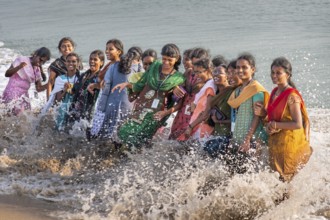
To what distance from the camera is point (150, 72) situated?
6.61 m

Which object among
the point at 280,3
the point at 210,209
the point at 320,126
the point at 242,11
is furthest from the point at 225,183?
the point at 280,3

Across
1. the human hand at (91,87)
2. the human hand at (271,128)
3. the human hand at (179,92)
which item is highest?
the human hand at (91,87)

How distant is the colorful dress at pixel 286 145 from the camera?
5.18 m

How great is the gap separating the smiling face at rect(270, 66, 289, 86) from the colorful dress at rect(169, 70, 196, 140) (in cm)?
136

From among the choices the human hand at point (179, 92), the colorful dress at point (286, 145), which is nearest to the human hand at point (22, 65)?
the human hand at point (179, 92)

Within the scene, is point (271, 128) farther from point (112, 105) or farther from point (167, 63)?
point (112, 105)

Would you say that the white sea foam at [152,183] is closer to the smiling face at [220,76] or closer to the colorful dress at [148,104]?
the colorful dress at [148,104]

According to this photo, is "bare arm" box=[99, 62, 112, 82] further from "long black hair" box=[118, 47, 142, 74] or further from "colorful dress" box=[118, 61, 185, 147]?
"colorful dress" box=[118, 61, 185, 147]

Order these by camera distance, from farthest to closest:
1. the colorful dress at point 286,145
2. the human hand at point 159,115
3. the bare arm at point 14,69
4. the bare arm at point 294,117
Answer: the bare arm at point 14,69 < the human hand at point 159,115 < the colorful dress at point 286,145 < the bare arm at point 294,117

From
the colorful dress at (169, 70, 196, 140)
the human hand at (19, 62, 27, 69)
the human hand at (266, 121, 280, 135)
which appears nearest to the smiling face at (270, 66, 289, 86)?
the human hand at (266, 121, 280, 135)

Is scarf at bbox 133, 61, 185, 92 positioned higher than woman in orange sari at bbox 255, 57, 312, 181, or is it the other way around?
scarf at bbox 133, 61, 185, 92

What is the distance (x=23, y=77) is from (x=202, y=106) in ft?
11.4

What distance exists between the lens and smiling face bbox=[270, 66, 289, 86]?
5.21 m

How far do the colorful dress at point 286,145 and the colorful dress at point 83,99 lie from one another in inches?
120
